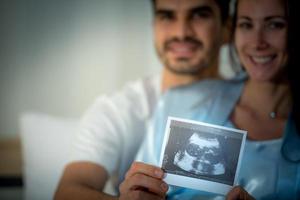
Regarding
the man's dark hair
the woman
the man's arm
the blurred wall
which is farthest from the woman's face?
the man's arm

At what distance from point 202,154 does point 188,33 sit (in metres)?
0.42

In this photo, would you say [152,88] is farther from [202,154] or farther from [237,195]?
[237,195]

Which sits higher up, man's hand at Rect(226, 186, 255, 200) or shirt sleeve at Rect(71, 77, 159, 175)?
shirt sleeve at Rect(71, 77, 159, 175)

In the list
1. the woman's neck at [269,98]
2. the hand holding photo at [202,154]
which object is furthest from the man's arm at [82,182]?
the woman's neck at [269,98]

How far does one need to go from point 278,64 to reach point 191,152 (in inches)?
14.3

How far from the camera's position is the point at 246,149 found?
1.10 metres

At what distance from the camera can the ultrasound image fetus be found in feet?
3.25

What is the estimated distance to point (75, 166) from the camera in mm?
1218

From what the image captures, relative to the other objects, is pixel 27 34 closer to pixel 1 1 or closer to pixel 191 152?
pixel 1 1

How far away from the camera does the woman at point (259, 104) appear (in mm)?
1069

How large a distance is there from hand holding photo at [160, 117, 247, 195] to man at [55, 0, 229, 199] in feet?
0.94

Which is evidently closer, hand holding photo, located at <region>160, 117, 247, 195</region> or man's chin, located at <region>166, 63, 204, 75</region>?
hand holding photo, located at <region>160, 117, 247, 195</region>

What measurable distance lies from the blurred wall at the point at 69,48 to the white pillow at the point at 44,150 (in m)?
0.06

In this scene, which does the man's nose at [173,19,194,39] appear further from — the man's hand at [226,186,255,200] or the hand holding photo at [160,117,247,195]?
the man's hand at [226,186,255,200]
